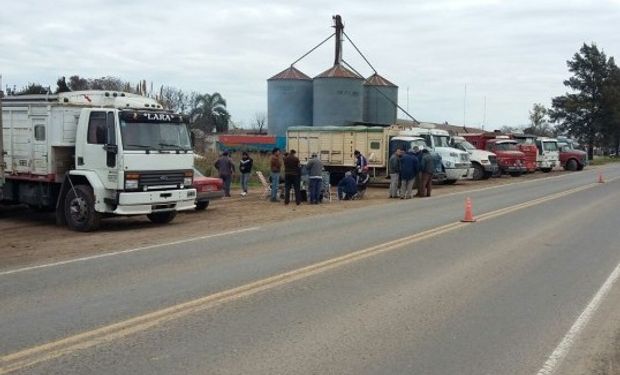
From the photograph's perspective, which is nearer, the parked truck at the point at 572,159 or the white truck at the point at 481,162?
the white truck at the point at 481,162

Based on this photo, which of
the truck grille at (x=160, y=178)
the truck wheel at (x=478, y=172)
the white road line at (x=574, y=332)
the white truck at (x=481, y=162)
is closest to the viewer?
the white road line at (x=574, y=332)

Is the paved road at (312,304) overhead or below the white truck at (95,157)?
below

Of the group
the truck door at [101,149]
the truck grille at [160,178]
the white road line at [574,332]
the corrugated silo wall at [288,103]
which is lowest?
the white road line at [574,332]

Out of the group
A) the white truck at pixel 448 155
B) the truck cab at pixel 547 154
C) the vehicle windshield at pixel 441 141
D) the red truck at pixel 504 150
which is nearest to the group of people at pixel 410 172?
the white truck at pixel 448 155

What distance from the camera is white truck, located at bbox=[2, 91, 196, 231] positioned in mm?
14211

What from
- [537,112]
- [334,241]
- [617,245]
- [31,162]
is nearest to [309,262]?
[334,241]

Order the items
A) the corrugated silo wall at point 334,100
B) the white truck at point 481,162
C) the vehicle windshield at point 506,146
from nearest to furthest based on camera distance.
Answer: the white truck at point 481,162 → the vehicle windshield at point 506,146 → the corrugated silo wall at point 334,100

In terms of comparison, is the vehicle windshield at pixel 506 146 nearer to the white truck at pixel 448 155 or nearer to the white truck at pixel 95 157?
the white truck at pixel 448 155

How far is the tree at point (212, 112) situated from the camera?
90250 millimetres

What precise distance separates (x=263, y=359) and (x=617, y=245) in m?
8.73

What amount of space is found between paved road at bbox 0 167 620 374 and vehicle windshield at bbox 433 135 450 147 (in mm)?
18505

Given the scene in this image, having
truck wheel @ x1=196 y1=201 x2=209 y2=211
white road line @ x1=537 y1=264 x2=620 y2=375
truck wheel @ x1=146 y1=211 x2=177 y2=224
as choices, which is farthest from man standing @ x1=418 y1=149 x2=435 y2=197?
white road line @ x1=537 y1=264 x2=620 y2=375

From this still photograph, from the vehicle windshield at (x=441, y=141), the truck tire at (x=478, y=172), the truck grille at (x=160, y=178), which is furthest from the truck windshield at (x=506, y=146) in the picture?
the truck grille at (x=160, y=178)

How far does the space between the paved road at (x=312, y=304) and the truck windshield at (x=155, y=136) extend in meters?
3.32
